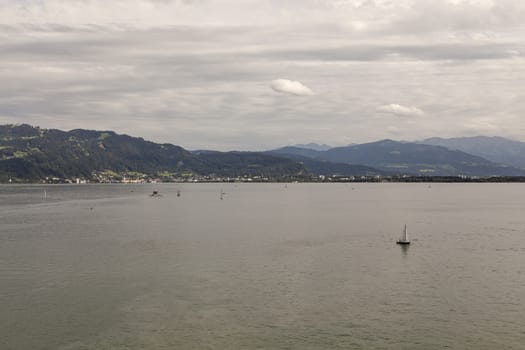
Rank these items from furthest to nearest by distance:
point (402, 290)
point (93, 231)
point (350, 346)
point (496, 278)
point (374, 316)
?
1. point (93, 231)
2. point (496, 278)
3. point (402, 290)
4. point (374, 316)
5. point (350, 346)

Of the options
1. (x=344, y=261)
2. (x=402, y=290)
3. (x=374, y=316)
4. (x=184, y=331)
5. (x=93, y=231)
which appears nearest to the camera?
(x=184, y=331)

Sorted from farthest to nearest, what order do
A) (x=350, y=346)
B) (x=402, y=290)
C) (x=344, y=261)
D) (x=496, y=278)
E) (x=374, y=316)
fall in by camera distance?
(x=344, y=261), (x=496, y=278), (x=402, y=290), (x=374, y=316), (x=350, y=346)

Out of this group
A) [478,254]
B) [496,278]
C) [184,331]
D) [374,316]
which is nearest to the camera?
[184,331]

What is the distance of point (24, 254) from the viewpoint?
320 feet

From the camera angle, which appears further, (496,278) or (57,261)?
(57,261)

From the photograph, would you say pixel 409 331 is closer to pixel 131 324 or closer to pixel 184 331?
pixel 184 331

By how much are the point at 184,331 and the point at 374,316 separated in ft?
67.2

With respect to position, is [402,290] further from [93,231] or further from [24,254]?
[93,231]

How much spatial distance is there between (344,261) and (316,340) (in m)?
41.4

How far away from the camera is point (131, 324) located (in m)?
54.6

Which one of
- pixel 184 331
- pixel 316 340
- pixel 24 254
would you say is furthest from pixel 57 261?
pixel 316 340

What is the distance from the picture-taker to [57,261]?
90250 mm

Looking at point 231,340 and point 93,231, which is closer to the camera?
point 231,340

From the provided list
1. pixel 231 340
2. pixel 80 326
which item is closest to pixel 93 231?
pixel 80 326
